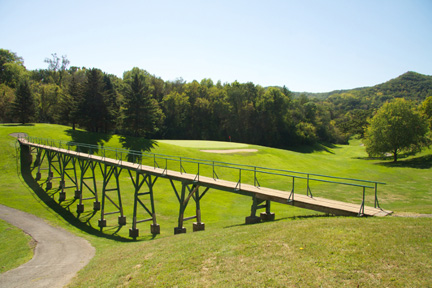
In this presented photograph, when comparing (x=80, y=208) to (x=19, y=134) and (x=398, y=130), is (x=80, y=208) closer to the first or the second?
(x=19, y=134)

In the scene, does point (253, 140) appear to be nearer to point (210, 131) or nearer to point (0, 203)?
point (210, 131)

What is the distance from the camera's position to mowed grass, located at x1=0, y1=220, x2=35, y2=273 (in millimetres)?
12912

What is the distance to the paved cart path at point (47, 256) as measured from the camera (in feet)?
35.2

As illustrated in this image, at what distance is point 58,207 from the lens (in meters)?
24.3

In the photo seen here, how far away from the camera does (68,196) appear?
27625mm

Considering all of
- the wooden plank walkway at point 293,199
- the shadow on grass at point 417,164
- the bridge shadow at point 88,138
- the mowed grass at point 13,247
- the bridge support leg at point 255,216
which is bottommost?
the mowed grass at point 13,247

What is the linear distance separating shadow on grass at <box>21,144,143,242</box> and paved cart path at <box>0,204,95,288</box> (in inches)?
75.8

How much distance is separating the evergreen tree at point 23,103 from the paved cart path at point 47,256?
33.6 meters

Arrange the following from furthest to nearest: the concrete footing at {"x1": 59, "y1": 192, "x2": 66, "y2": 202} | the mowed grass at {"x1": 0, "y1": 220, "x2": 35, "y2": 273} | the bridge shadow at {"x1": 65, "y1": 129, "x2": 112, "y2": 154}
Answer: the bridge shadow at {"x1": 65, "y1": 129, "x2": 112, "y2": 154} < the concrete footing at {"x1": 59, "y1": 192, "x2": 66, "y2": 202} < the mowed grass at {"x1": 0, "y1": 220, "x2": 35, "y2": 273}

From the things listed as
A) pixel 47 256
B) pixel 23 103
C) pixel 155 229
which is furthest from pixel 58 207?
pixel 23 103

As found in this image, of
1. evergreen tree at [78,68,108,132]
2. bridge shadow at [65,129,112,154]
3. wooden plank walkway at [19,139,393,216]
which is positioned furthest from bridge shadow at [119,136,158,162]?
wooden plank walkway at [19,139,393,216]

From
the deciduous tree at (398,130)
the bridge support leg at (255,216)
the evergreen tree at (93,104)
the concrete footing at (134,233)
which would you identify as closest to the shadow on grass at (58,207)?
the concrete footing at (134,233)

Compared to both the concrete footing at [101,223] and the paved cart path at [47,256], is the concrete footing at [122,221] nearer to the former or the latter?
the concrete footing at [101,223]

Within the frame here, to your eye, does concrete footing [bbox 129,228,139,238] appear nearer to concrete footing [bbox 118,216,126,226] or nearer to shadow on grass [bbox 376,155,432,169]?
concrete footing [bbox 118,216,126,226]
